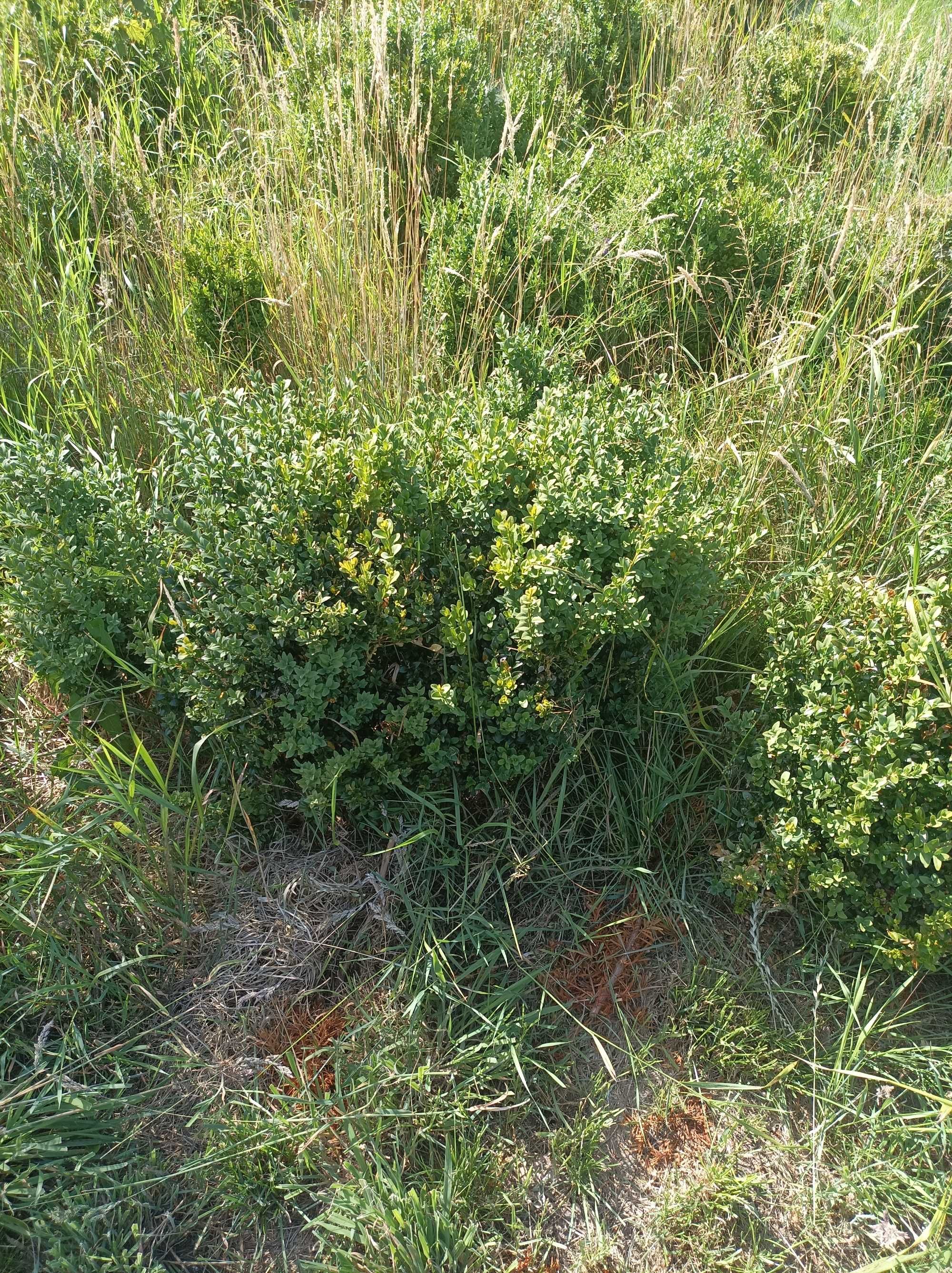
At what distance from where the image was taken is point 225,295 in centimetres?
293

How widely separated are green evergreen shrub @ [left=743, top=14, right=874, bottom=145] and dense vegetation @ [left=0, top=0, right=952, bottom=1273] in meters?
1.72

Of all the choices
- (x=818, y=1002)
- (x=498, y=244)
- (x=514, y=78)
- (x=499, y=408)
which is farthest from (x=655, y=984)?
(x=514, y=78)

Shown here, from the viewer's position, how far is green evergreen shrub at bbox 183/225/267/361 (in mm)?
2902

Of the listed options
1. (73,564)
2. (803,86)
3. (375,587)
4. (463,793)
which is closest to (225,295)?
(73,564)

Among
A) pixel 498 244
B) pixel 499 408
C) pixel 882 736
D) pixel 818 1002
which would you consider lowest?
pixel 818 1002

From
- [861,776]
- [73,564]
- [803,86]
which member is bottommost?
[861,776]

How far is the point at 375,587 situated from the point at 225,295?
4.78 feet

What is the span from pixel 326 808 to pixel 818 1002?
122 cm

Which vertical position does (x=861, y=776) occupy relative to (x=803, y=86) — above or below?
below

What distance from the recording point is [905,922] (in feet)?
6.79

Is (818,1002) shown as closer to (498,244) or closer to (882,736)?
(882,736)

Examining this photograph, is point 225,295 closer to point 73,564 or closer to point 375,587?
point 73,564

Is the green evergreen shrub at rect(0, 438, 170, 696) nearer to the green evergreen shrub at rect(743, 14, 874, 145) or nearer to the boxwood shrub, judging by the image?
the boxwood shrub

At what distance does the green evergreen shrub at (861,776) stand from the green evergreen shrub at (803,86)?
3151 mm
